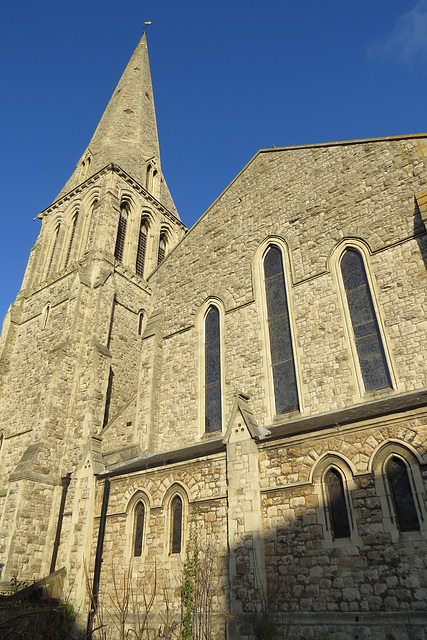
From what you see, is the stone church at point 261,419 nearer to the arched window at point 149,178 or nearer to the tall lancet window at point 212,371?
the tall lancet window at point 212,371

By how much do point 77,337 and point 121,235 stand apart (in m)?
8.57

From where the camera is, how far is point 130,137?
103 ft

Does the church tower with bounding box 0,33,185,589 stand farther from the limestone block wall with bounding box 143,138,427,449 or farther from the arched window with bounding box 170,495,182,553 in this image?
the arched window with bounding box 170,495,182,553

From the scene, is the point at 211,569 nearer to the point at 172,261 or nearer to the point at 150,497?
the point at 150,497

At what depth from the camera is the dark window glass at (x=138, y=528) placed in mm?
10680

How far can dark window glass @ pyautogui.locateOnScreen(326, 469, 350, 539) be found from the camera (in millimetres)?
7949

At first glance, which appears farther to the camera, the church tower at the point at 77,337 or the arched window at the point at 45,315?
the arched window at the point at 45,315

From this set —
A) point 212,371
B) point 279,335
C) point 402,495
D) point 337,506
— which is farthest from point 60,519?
point 402,495

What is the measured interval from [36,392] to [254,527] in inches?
535

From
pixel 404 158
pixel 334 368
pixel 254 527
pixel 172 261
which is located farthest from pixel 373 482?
pixel 172 261

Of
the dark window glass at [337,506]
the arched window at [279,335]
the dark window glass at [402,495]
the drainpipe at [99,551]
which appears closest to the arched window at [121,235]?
the arched window at [279,335]

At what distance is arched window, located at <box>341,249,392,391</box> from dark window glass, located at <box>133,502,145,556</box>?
6.06 metres

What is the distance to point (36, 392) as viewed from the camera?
19438 millimetres

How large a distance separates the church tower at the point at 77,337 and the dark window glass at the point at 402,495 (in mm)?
7570
